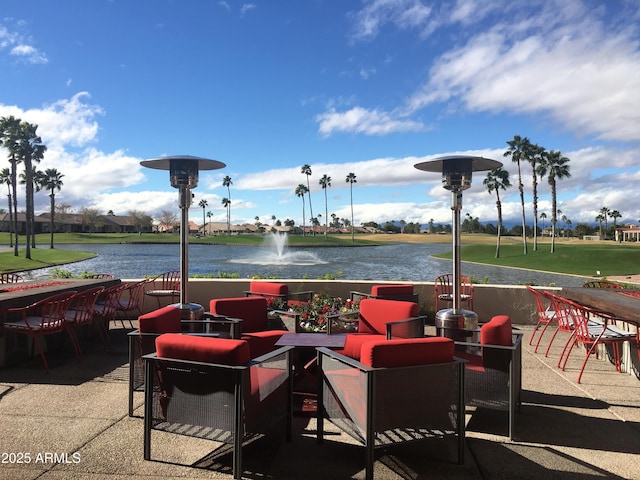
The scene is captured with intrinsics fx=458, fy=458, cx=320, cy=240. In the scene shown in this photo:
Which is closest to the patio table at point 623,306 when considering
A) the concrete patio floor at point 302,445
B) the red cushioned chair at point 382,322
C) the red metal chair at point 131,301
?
the concrete patio floor at point 302,445

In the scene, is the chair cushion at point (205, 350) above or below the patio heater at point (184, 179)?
below

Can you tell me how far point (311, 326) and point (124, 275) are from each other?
30225 millimetres

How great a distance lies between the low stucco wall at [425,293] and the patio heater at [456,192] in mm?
2995

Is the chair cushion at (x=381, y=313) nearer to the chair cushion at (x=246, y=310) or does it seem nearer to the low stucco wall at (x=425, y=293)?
the chair cushion at (x=246, y=310)

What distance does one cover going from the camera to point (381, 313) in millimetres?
4770

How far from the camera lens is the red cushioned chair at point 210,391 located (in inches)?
105

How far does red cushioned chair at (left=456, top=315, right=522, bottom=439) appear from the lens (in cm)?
338

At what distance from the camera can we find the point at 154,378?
9.53ft

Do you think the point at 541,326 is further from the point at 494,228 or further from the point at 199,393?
the point at 494,228

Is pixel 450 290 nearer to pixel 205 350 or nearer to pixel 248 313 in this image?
pixel 248 313

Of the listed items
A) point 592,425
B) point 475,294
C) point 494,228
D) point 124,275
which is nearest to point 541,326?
point 475,294

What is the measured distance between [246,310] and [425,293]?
3.98 metres

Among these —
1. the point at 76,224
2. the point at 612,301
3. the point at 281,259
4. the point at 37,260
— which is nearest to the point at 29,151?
the point at 37,260

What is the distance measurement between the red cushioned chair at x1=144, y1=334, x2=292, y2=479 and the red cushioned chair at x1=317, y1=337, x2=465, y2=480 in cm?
49
